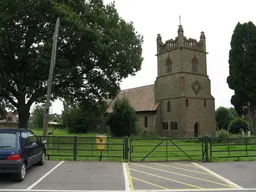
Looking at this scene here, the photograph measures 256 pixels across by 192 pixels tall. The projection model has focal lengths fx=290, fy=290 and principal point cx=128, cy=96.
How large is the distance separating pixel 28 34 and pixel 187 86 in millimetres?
28175

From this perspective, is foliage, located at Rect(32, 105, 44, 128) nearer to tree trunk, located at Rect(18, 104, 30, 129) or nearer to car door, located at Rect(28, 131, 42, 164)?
tree trunk, located at Rect(18, 104, 30, 129)

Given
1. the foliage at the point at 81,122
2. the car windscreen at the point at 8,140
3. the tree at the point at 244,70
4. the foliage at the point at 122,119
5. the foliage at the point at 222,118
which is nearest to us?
the car windscreen at the point at 8,140

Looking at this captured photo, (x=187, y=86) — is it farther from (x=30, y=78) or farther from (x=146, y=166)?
(x=146, y=166)

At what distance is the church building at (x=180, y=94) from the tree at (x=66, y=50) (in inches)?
702

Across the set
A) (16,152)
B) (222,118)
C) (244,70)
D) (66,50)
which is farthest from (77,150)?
(222,118)

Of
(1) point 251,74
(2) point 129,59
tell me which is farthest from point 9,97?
(1) point 251,74

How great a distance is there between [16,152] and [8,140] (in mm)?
673

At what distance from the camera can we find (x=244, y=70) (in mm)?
44562

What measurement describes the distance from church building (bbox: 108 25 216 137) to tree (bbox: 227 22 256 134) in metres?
4.86

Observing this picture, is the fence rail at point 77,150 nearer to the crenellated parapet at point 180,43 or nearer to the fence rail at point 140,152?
the fence rail at point 140,152

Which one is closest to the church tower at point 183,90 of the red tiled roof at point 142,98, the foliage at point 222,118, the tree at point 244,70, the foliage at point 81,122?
the red tiled roof at point 142,98

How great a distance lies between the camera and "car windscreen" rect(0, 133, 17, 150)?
10.0m

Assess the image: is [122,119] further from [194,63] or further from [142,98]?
[194,63]

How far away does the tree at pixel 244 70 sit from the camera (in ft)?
143
